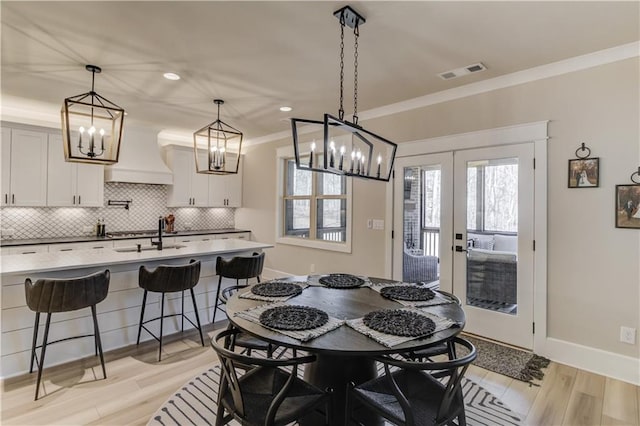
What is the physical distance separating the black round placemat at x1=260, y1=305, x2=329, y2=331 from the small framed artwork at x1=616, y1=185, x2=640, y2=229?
264 cm

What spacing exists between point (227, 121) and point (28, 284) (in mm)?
3463

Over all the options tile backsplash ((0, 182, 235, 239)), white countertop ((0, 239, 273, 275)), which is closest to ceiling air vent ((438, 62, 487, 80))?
white countertop ((0, 239, 273, 275))

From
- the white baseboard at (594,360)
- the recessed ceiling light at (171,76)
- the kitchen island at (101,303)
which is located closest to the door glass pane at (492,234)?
the white baseboard at (594,360)

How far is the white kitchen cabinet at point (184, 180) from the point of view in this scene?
19.5ft

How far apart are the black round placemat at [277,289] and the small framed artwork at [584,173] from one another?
2.60 m

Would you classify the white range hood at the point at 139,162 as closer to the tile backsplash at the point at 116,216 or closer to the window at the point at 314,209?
the tile backsplash at the point at 116,216

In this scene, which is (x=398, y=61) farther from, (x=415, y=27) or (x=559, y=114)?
(x=559, y=114)

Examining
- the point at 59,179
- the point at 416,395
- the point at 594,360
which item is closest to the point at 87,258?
the point at 59,179

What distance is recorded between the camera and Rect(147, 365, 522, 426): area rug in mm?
2170

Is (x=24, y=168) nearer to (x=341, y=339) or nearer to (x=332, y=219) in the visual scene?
(x=332, y=219)

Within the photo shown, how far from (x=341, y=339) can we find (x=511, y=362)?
2.29 meters

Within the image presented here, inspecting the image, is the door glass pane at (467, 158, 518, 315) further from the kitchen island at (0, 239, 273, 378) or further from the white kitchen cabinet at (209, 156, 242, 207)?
the white kitchen cabinet at (209, 156, 242, 207)

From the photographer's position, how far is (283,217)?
6035mm

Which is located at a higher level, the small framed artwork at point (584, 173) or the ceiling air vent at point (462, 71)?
the ceiling air vent at point (462, 71)
